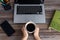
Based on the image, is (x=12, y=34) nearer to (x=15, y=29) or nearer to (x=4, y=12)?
(x=15, y=29)

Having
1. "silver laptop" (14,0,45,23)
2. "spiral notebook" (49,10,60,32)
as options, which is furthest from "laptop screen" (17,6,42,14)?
"spiral notebook" (49,10,60,32)

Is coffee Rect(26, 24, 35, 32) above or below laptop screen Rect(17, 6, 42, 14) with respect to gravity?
below

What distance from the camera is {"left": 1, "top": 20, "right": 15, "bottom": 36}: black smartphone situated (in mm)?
1288

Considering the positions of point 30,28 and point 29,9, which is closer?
point 30,28

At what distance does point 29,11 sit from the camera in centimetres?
137

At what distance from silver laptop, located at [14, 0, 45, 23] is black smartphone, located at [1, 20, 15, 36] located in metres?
0.07

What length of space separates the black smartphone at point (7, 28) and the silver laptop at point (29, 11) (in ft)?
0.22

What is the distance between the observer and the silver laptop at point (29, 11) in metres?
1.34

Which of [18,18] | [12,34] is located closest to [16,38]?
[12,34]

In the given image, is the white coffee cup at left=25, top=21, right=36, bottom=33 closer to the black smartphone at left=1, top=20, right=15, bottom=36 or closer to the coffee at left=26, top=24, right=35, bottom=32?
the coffee at left=26, top=24, right=35, bottom=32

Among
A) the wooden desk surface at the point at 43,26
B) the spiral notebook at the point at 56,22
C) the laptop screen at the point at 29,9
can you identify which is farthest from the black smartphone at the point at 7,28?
the spiral notebook at the point at 56,22

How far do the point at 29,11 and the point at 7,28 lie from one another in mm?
220

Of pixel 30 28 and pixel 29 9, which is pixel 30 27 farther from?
pixel 29 9

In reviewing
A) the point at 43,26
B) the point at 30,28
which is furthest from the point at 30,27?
the point at 43,26
